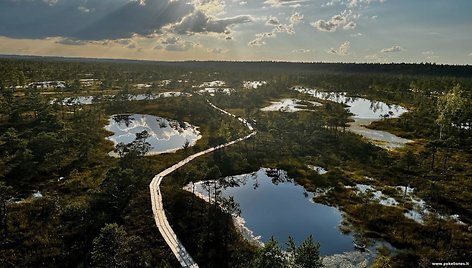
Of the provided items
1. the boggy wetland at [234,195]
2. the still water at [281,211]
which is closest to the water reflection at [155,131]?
the boggy wetland at [234,195]

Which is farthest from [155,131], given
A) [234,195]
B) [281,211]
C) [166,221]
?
[166,221]

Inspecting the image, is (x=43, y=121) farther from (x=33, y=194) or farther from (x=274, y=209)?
(x=274, y=209)

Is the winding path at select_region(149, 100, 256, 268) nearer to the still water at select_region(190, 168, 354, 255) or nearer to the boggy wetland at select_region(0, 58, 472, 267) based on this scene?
the boggy wetland at select_region(0, 58, 472, 267)

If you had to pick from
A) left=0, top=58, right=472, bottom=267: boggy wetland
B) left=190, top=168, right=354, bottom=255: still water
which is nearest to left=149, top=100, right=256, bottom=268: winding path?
left=0, top=58, right=472, bottom=267: boggy wetland

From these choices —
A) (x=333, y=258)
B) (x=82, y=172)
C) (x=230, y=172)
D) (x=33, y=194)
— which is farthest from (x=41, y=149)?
(x=333, y=258)

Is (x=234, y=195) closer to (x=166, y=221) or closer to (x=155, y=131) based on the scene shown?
(x=166, y=221)

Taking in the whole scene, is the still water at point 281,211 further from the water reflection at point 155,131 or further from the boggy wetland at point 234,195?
the water reflection at point 155,131
